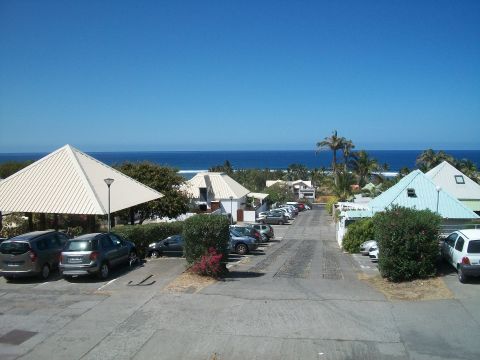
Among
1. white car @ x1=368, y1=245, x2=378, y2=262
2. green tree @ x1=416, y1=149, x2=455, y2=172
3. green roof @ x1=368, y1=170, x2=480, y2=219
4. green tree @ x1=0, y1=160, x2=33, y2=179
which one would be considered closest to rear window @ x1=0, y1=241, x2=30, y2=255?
white car @ x1=368, y1=245, x2=378, y2=262

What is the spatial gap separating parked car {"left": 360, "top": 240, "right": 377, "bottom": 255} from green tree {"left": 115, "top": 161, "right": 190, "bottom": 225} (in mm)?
15036

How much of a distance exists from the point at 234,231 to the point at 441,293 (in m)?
15.3

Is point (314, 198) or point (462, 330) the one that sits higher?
point (462, 330)

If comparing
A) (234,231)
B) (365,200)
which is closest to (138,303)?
(234,231)

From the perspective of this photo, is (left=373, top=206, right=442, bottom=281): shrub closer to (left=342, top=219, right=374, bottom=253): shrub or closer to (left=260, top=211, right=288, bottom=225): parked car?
(left=342, top=219, right=374, bottom=253): shrub

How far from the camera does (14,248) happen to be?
15.3m

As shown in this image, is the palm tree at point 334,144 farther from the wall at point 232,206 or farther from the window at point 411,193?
the window at point 411,193

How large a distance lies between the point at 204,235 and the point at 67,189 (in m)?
11.6

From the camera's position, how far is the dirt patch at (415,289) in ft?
42.4

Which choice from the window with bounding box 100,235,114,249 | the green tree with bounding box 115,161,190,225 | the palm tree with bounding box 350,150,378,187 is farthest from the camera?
the palm tree with bounding box 350,150,378,187

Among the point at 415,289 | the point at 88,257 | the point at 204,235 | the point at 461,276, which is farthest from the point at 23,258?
the point at 461,276

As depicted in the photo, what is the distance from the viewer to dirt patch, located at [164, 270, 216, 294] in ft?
44.8

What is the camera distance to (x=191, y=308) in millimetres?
11844

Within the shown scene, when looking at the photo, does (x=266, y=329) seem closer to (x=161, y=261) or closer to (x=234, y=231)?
(x=161, y=261)
